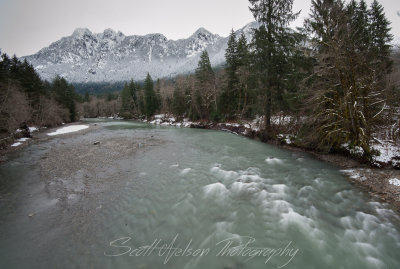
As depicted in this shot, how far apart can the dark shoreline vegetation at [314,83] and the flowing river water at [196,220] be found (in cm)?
343

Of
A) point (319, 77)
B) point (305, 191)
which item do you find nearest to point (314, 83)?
point (319, 77)

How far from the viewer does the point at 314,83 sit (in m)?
11.3

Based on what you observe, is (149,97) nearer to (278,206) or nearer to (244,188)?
(244,188)

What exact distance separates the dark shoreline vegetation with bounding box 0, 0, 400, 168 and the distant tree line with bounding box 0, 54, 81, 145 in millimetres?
201

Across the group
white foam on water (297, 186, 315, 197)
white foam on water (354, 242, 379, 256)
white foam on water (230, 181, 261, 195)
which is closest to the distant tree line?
white foam on water (230, 181, 261, 195)

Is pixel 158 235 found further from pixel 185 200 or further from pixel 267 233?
pixel 267 233

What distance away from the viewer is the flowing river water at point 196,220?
411 cm

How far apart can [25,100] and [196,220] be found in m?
38.0

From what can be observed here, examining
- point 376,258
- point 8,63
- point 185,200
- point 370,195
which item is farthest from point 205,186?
point 8,63

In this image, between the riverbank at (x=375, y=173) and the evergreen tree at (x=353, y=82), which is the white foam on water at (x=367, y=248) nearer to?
the riverbank at (x=375, y=173)

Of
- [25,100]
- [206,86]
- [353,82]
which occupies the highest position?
[206,86]

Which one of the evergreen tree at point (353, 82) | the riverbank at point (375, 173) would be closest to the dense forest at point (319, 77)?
the evergreen tree at point (353, 82)

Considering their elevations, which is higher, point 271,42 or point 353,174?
point 271,42

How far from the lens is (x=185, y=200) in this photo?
665 centimetres
